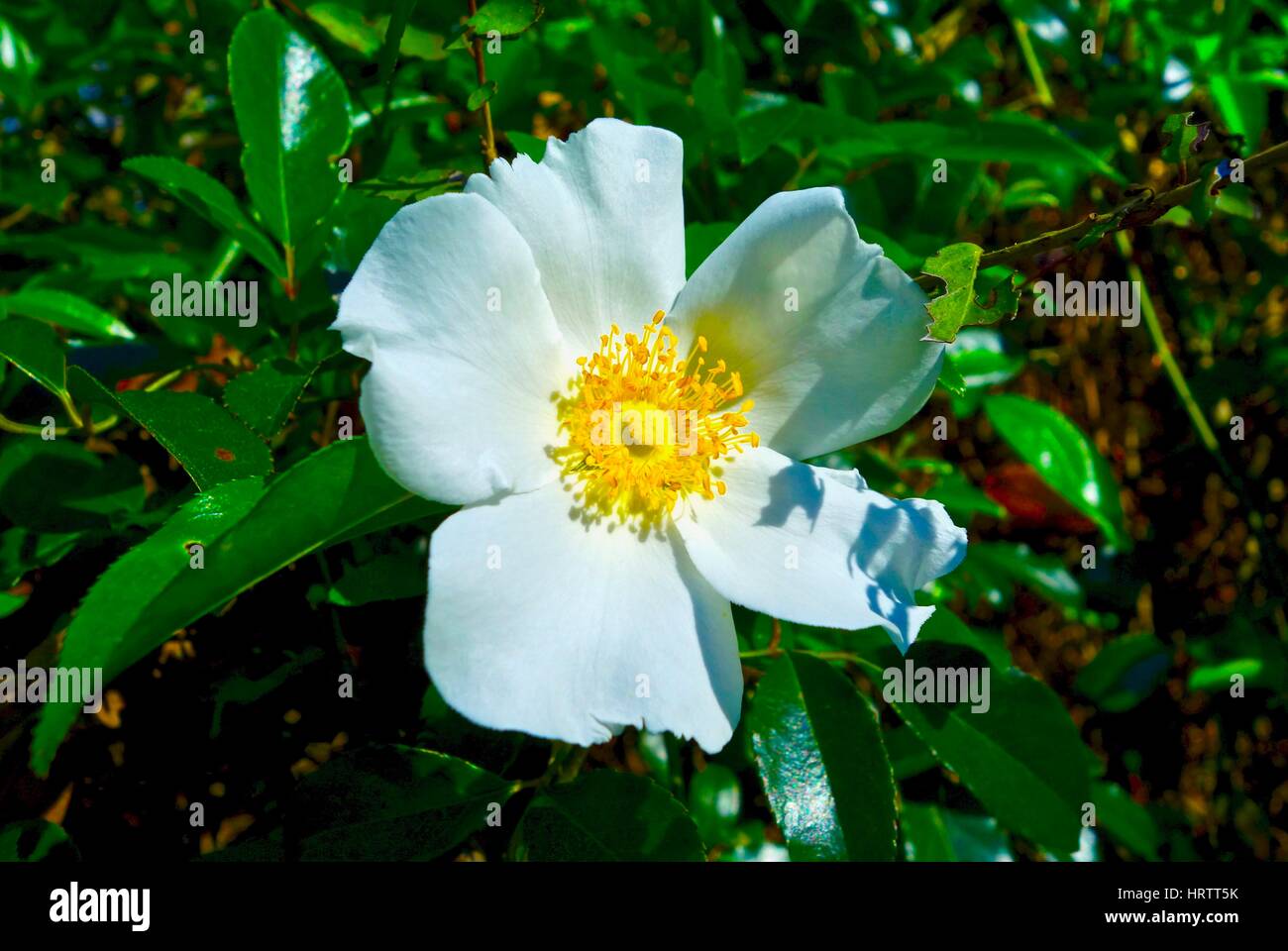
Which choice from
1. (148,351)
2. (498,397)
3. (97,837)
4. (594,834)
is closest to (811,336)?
(498,397)

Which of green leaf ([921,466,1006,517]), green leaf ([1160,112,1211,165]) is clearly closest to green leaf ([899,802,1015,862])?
green leaf ([921,466,1006,517])

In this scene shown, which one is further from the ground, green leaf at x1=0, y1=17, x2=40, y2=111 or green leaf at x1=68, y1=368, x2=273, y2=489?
green leaf at x1=0, y1=17, x2=40, y2=111

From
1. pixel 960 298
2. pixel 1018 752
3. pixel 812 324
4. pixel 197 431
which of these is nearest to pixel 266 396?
pixel 197 431

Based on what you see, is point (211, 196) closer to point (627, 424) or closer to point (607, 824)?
point (627, 424)

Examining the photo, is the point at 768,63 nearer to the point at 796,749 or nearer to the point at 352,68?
the point at 352,68

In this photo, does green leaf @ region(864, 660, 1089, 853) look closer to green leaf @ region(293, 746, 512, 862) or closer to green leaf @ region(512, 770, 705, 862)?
green leaf @ region(512, 770, 705, 862)

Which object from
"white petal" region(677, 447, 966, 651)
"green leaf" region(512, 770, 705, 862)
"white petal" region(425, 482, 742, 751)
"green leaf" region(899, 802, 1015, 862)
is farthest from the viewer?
"green leaf" region(899, 802, 1015, 862)
